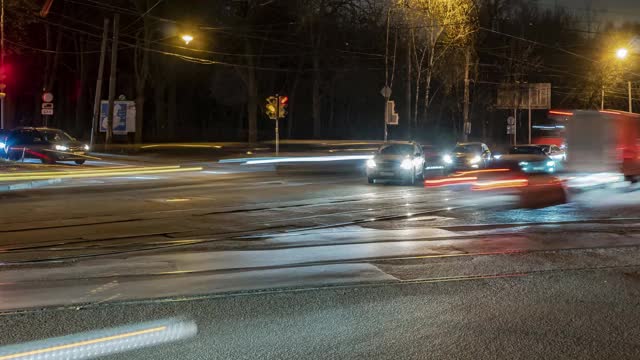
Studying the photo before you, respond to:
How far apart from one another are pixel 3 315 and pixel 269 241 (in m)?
5.28

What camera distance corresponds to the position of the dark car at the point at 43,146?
30969 mm

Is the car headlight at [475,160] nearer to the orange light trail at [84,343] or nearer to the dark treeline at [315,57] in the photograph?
the dark treeline at [315,57]

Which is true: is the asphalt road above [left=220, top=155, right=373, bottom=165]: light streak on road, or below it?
below

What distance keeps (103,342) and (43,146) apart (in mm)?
27646

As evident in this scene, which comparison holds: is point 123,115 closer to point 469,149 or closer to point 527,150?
point 469,149

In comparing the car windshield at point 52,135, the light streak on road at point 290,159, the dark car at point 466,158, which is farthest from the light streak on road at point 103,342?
the light streak on road at point 290,159

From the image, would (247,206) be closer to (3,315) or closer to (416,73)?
(3,315)

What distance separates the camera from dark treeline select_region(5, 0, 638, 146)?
148 ft

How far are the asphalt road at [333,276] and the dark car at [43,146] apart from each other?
14.9m

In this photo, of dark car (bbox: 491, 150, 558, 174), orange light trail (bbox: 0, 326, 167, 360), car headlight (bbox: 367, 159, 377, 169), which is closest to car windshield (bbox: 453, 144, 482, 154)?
dark car (bbox: 491, 150, 558, 174)

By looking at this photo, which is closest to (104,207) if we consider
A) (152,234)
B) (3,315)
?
(152,234)

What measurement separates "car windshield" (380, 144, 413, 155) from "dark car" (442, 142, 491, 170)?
686 cm

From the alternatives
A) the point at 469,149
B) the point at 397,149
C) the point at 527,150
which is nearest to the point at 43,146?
Result: the point at 397,149

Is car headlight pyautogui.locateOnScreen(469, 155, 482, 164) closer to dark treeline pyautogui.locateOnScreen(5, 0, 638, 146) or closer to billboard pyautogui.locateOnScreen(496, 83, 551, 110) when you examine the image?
dark treeline pyautogui.locateOnScreen(5, 0, 638, 146)
